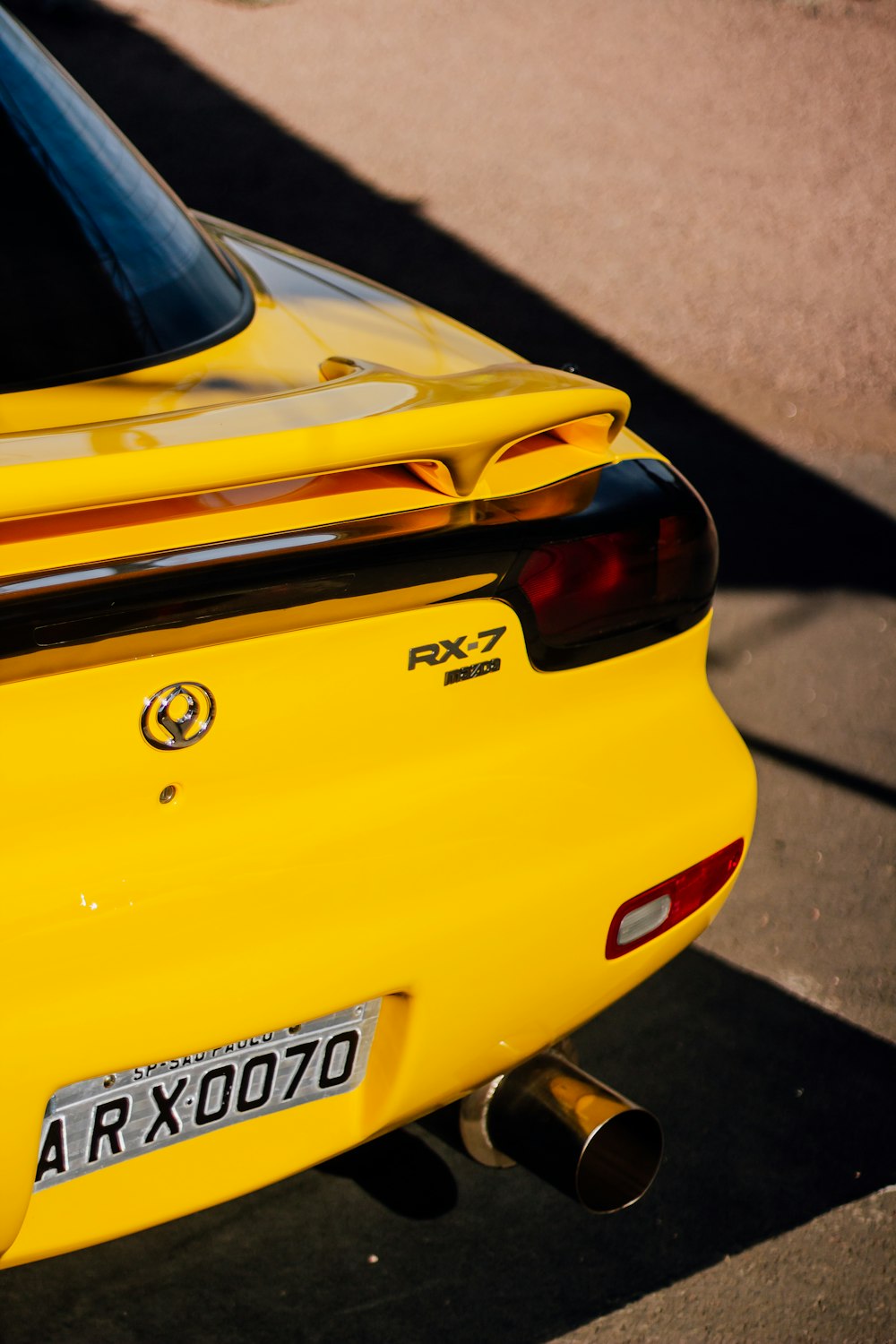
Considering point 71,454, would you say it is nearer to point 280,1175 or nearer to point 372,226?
point 280,1175

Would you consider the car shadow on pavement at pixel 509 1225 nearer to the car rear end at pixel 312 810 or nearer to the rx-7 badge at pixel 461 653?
the car rear end at pixel 312 810

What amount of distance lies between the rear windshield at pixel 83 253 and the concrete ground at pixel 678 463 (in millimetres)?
A: 1447

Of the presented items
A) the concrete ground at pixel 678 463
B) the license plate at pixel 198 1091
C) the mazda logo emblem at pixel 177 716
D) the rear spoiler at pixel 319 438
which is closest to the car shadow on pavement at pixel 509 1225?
the concrete ground at pixel 678 463

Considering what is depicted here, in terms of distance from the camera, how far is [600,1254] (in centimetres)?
230

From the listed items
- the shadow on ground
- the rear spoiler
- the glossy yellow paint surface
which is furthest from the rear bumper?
the shadow on ground

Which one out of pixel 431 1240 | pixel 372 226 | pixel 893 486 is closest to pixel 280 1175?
pixel 431 1240

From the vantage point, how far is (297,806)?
1637 millimetres

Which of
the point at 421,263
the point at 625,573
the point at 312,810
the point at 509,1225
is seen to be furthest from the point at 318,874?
the point at 421,263

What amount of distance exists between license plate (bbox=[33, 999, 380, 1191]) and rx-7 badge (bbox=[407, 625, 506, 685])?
44 centimetres

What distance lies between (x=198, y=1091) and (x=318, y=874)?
31 centimetres

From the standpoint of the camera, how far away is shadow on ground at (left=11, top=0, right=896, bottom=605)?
4.94 metres

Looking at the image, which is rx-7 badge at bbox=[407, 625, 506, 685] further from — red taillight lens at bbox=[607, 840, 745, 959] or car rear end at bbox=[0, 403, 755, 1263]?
red taillight lens at bbox=[607, 840, 745, 959]

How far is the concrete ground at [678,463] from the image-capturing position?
2.23 m

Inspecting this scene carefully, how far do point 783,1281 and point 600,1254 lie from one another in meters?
0.32
